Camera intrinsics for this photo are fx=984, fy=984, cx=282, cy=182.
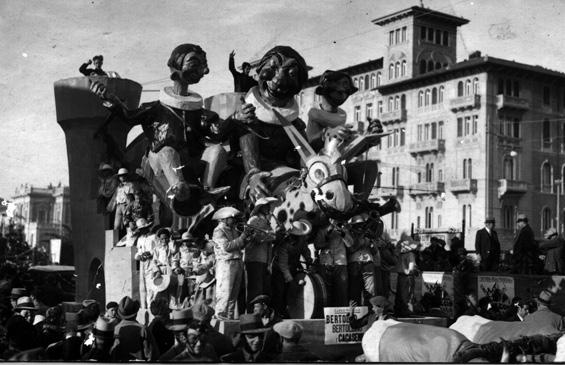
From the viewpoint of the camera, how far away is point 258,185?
1028 cm

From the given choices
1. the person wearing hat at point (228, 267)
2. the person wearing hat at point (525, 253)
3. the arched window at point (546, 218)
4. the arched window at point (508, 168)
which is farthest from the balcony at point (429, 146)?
the person wearing hat at point (228, 267)

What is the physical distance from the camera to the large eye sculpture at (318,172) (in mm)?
9922

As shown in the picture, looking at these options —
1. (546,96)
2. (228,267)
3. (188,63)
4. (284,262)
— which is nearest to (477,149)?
(546,96)

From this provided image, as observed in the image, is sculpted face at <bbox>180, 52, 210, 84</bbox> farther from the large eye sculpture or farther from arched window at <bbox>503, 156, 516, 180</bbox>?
arched window at <bbox>503, 156, 516, 180</bbox>

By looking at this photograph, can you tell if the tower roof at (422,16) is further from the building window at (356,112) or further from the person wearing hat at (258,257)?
the building window at (356,112)

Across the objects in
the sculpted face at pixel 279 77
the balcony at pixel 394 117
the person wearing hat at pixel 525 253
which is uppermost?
the balcony at pixel 394 117

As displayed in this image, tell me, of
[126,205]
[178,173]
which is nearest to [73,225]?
[126,205]

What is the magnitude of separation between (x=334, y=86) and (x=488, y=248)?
4.52 m

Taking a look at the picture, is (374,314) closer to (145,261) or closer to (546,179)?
(145,261)

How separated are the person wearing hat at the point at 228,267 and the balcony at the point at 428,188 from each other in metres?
28.6

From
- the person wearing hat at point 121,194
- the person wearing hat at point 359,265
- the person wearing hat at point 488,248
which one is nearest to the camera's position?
the person wearing hat at point 359,265

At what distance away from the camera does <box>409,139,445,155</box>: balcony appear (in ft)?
128

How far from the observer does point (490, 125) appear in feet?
128

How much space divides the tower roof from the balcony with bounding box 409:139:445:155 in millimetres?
26910
